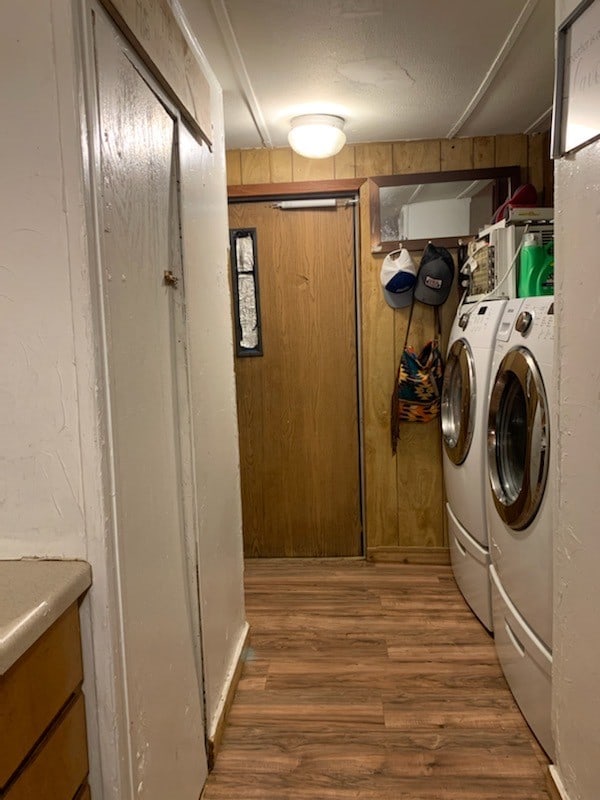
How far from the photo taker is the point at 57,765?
3.18ft

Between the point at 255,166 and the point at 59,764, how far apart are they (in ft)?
9.38

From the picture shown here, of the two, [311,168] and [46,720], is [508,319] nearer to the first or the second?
[311,168]

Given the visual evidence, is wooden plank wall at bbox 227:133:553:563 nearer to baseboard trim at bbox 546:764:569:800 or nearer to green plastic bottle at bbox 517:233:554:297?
green plastic bottle at bbox 517:233:554:297

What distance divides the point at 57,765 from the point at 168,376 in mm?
846

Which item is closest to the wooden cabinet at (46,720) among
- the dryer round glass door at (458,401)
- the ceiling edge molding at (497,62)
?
the dryer round glass door at (458,401)

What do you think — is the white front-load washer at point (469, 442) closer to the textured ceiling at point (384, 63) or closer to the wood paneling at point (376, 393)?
the wood paneling at point (376, 393)

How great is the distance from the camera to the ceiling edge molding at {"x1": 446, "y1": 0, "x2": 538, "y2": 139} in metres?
1.85

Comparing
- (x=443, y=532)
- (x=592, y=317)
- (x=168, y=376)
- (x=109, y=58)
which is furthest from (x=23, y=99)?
(x=443, y=532)

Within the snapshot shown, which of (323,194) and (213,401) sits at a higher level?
(323,194)

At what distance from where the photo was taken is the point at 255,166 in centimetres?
321

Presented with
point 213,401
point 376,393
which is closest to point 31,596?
point 213,401

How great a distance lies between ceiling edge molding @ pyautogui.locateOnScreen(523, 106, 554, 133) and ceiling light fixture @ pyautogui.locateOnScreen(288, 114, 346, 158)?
889mm

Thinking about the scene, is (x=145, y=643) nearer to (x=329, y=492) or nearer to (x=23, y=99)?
(x=23, y=99)

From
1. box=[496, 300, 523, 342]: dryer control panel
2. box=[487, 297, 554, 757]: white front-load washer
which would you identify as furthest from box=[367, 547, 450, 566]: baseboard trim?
box=[496, 300, 523, 342]: dryer control panel
